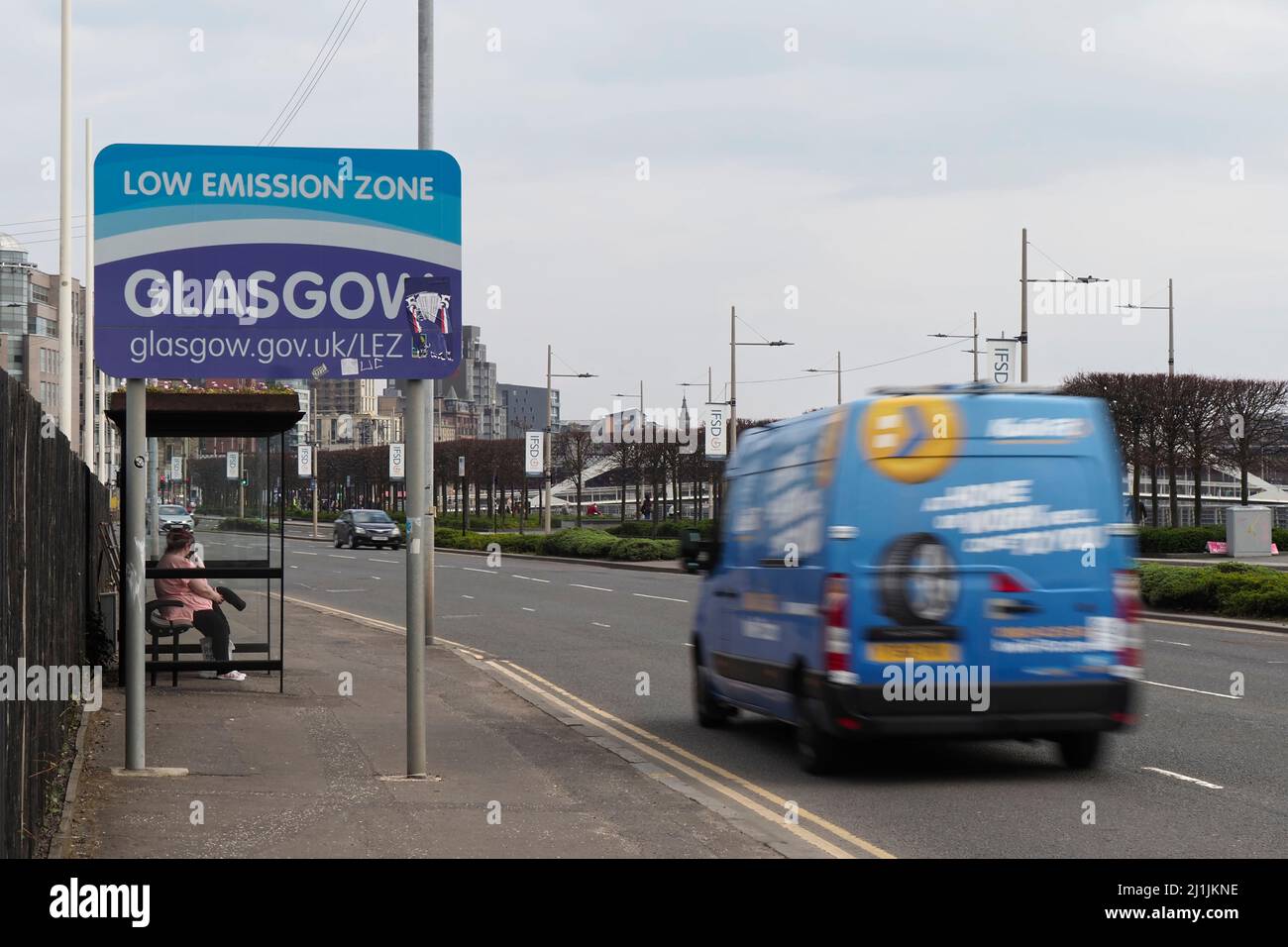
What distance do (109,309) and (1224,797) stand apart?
304 inches

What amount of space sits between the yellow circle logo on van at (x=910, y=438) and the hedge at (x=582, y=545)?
39226 mm

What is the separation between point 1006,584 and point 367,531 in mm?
53744

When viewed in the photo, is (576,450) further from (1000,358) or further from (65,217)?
(65,217)

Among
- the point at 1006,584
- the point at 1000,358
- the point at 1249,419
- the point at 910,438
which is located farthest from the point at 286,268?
the point at 1249,419

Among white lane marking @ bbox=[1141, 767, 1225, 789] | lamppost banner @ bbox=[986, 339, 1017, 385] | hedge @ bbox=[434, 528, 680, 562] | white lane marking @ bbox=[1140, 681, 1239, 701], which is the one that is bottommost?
hedge @ bbox=[434, 528, 680, 562]

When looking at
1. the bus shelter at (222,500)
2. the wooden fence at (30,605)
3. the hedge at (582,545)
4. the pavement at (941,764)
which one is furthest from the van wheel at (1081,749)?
the hedge at (582,545)

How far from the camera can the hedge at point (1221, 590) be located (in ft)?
81.7

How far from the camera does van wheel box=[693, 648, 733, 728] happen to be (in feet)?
43.9

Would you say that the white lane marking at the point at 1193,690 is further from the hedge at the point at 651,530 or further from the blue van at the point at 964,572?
the hedge at the point at 651,530

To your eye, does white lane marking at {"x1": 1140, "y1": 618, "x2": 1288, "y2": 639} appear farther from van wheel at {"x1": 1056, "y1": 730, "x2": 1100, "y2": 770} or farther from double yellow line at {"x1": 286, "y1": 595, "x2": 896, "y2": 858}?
van wheel at {"x1": 1056, "y1": 730, "x2": 1100, "y2": 770}

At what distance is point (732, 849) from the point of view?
8383 mm

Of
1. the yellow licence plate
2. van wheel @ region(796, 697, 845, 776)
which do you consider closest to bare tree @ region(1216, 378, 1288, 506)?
van wheel @ region(796, 697, 845, 776)

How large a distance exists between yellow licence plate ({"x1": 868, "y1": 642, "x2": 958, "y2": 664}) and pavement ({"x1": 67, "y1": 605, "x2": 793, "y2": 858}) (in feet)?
4.49
